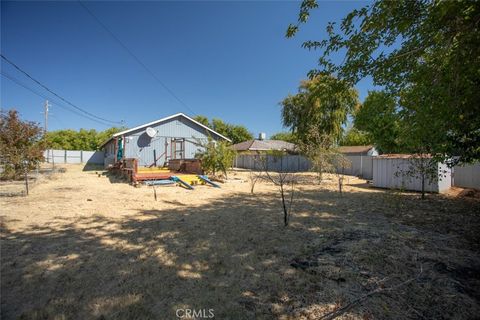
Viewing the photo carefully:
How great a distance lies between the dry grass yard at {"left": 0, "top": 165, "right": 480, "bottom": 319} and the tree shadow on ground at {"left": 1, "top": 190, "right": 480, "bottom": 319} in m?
0.02

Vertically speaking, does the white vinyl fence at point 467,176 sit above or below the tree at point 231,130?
below

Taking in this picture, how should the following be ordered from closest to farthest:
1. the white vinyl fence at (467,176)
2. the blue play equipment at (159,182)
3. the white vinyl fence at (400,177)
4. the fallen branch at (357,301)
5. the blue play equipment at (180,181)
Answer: the fallen branch at (357,301) < the white vinyl fence at (400,177) < the white vinyl fence at (467,176) < the blue play equipment at (180,181) < the blue play equipment at (159,182)

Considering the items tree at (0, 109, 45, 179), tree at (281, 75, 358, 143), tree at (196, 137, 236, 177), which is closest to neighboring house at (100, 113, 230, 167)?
tree at (196, 137, 236, 177)

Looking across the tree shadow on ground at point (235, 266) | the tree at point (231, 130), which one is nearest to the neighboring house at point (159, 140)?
the tree shadow on ground at point (235, 266)

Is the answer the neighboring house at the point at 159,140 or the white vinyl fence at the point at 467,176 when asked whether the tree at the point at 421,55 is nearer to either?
the white vinyl fence at the point at 467,176

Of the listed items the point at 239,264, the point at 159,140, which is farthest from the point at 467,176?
the point at 159,140

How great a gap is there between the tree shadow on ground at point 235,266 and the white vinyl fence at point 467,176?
22.4 feet

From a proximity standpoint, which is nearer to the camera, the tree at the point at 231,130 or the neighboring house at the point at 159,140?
the neighboring house at the point at 159,140

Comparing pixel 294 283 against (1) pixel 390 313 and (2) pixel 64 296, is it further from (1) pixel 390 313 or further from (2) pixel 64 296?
(2) pixel 64 296

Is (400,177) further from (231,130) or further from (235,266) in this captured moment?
(231,130)

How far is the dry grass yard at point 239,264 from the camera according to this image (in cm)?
254

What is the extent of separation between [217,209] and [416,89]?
5.48 meters

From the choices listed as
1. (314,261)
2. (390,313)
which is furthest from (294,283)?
(390,313)

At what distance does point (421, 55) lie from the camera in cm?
381
